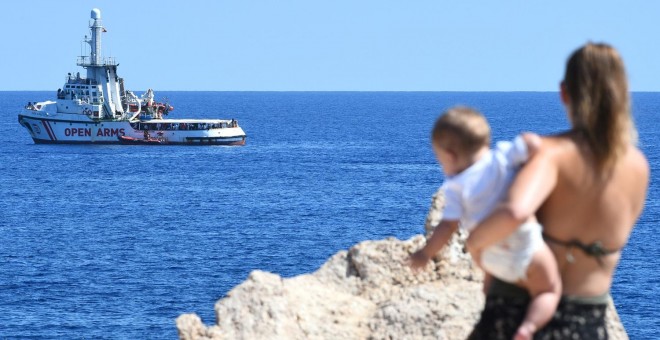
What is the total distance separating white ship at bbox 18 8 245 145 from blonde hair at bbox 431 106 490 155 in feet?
385

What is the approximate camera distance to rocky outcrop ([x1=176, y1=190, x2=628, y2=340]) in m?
6.49

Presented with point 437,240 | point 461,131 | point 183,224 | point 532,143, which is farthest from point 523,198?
point 183,224

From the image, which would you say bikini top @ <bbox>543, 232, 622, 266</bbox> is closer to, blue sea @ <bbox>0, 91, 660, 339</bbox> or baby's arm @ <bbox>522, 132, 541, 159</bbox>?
baby's arm @ <bbox>522, 132, 541, 159</bbox>

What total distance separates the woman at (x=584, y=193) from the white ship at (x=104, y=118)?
386ft

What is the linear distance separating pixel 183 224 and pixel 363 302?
6017 centimetres

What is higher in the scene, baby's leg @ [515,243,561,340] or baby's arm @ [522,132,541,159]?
baby's arm @ [522,132,541,159]

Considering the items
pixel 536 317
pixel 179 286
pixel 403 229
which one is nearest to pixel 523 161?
pixel 536 317

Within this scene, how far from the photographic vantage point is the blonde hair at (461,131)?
423cm

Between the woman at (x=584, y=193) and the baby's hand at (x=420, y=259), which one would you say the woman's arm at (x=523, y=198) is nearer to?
the woman at (x=584, y=193)

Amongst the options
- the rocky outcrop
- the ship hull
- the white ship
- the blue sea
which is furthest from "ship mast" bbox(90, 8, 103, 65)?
the rocky outcrop

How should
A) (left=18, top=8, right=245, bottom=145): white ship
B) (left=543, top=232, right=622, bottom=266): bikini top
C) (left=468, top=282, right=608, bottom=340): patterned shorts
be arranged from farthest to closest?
(left=18, top=8, right=245, bottom=145): white ship, (left=468, top=282, right=608, bottom=340): patterned shorts, (left=543, top=232, right=622, bottom=266): bikini top

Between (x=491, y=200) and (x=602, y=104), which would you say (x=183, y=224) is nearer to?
(x=491, y=200)

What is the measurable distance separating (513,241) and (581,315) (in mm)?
425

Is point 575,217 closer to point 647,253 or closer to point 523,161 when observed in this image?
point 523,161
